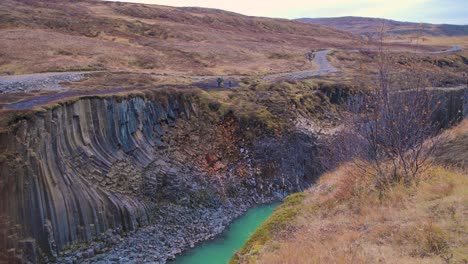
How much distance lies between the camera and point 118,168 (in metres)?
29.5

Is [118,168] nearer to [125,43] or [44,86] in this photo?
[44,86]

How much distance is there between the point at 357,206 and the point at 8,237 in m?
18.3

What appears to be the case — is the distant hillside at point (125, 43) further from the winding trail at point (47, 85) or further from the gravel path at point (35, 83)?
the gravel path at point (35, 83)

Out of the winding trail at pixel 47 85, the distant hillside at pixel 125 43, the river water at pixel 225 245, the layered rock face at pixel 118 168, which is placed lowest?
the river water at pixel 225 245

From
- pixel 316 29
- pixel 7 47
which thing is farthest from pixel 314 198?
pixel 316 29

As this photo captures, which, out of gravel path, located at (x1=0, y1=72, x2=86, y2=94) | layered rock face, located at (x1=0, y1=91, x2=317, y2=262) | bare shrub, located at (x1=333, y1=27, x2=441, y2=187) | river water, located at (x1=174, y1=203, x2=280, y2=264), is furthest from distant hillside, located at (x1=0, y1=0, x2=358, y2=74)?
bare shrub, located at (x1=333, y1=27, x2=441, y2=187)

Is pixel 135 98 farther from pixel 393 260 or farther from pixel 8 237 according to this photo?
pixel 393 260

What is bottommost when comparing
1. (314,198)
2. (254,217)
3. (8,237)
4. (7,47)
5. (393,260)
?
(254,217)

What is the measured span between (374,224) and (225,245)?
60.3 ft

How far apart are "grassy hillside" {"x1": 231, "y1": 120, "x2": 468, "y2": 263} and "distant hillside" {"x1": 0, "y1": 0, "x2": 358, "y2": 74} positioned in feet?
146

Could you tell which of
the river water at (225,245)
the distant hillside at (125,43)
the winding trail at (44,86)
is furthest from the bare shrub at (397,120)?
the distant hillside at (125,43)

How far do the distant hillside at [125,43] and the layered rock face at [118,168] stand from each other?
860 inches

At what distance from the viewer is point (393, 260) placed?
8.20 m

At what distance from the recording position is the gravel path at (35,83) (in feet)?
113
